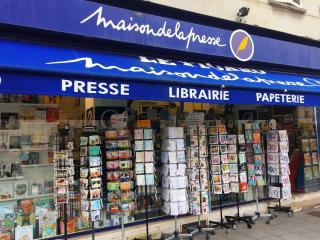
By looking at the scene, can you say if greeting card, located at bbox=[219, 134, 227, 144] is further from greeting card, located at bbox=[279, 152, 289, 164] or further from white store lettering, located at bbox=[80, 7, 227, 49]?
white store lettering, located at bbox=[80, 7, 227, 49]

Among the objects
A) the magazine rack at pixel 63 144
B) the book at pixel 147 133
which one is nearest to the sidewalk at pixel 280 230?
the book at pixel 147 133

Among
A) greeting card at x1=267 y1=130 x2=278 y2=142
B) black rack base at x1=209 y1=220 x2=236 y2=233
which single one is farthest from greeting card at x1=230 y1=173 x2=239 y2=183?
greeting card at x1=267 y1=130 x2=278 y2=142

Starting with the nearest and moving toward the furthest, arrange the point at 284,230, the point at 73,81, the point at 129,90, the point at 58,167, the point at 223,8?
the point at 73,81 → the point at 129,90 → the point at 58,167 → the point at 284,230 → the point at 223,8

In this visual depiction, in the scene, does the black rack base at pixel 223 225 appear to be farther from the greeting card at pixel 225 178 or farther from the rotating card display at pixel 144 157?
the rotating card display at pixel 144 157

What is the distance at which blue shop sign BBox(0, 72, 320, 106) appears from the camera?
437 centimetres

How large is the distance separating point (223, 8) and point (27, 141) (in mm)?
4838

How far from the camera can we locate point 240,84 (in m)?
6.54

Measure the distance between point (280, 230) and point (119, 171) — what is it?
342cm

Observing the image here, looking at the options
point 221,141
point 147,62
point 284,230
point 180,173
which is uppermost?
point 147,62

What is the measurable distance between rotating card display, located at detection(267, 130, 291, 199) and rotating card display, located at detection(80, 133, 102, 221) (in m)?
4.05

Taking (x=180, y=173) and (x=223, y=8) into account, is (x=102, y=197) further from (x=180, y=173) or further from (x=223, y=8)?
(x=223, y=8)

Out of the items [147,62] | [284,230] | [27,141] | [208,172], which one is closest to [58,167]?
[27,141]

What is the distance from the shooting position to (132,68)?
18.5 feet

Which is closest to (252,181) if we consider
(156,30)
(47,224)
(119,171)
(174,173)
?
(174,173)
